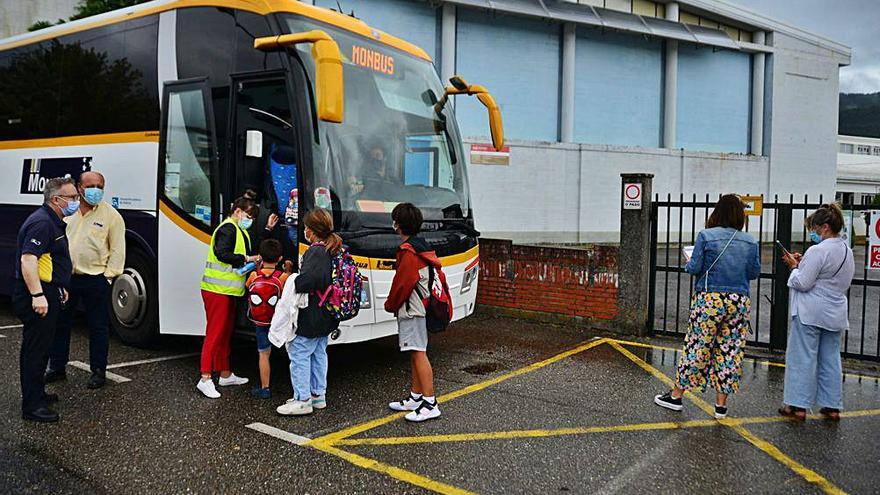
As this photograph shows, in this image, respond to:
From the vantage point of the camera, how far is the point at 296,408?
5.41 metres

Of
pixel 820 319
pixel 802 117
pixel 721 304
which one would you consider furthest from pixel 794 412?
pixel 802 117

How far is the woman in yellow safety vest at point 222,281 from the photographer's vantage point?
5.79 m

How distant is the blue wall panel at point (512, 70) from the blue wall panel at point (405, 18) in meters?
0.93

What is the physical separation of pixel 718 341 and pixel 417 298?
240 cm

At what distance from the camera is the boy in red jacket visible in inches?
207

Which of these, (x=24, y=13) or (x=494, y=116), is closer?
(x=494, y=116)

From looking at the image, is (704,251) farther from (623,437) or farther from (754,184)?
(754,184)

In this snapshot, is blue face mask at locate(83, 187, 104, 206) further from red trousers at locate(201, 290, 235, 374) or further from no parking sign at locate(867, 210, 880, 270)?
no parking sign at locate(867, 210, 880, 270)

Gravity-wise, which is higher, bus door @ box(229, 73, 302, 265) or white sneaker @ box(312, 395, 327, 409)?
bus door @ box(229, 73, 302, 265)

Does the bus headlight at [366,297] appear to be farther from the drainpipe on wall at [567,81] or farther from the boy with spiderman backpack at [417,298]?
the drainpipe on wall at [567,81]

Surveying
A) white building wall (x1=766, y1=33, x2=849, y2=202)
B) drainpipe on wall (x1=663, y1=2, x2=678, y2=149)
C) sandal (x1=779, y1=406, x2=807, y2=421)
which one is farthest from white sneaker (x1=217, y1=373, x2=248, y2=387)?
white building wall (x1=766, y1=33, x2=849, y2=202)

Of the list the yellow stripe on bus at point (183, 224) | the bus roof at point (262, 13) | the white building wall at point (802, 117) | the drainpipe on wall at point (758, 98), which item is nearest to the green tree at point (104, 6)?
the bus roof at point (262, 13)

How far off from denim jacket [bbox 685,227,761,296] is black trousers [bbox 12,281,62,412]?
16.1 feet

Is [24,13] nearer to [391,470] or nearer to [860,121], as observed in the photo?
[391,470]
